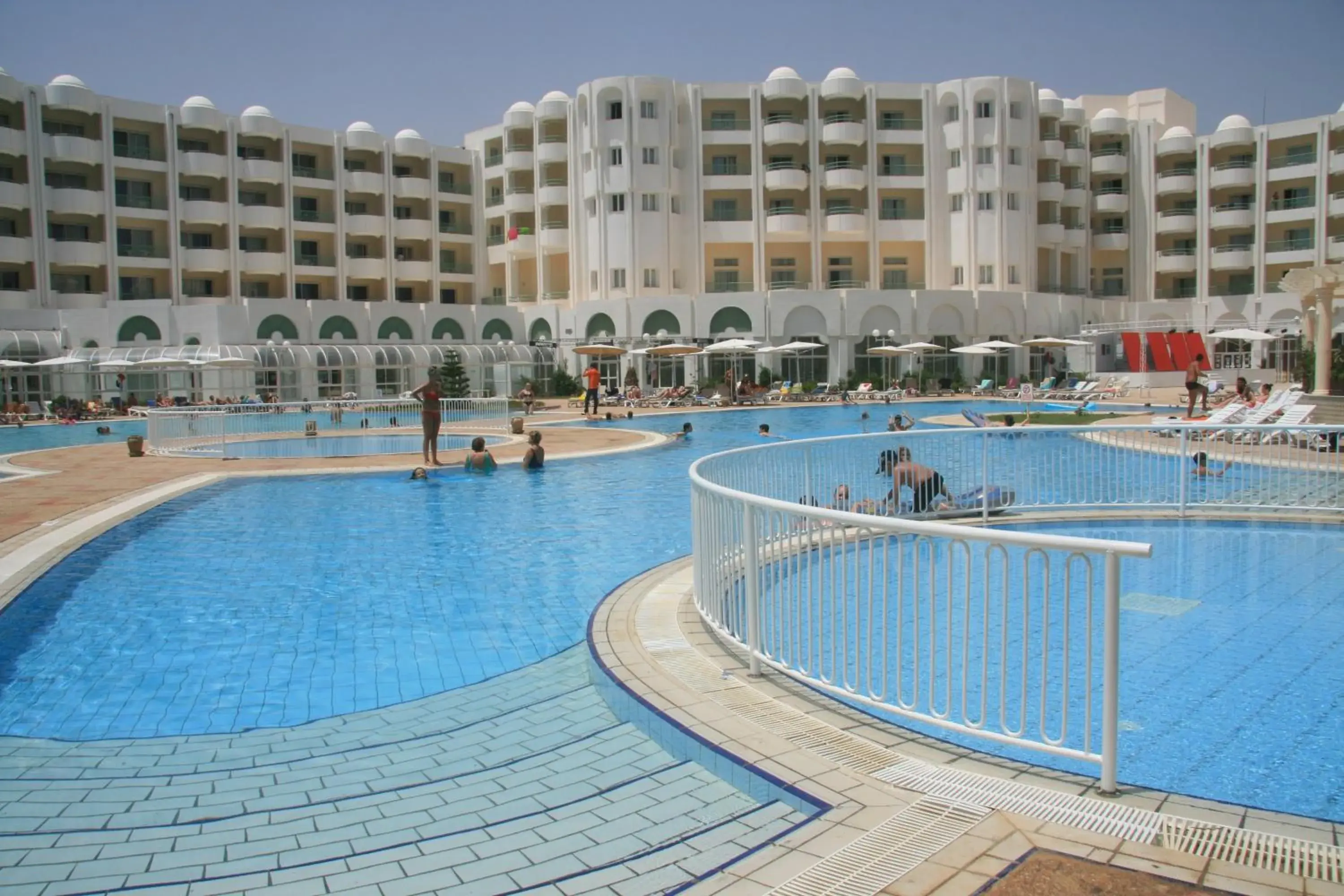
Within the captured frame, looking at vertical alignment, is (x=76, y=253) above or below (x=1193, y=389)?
above

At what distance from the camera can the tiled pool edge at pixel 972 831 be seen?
10.7 feet

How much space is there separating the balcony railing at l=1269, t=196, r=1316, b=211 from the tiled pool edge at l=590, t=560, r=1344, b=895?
62.8 metres

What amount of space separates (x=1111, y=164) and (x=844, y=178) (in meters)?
17.5

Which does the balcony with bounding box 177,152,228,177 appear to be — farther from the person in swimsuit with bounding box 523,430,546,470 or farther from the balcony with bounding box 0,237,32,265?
the person in swimsuit with bounding box 523,430,546,470

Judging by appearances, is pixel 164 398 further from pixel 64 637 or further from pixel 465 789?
pixel 465 789

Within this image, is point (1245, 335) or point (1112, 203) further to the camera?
point (1112, 203)

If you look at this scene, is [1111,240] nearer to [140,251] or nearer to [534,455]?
[534,455]

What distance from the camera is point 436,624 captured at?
8.39m

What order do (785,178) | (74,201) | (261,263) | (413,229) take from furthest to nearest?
1. (413,229)
2. (785,178)
3. (261,263)
4. (74,201)

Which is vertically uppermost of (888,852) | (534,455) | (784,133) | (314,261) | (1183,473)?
(784,133)

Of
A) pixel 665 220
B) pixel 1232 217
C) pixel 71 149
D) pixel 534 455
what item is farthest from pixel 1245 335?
pixel 71 149

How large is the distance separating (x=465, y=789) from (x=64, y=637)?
206 inches

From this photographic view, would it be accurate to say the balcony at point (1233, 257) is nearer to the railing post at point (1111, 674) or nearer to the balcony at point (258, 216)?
the balcony at point (258, 216)

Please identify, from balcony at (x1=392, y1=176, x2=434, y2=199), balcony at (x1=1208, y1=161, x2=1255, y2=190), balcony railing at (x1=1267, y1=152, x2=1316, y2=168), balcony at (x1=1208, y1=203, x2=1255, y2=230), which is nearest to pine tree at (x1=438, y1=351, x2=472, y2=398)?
balcony at (x1=392, y1=176, x2=434, y2=199)
